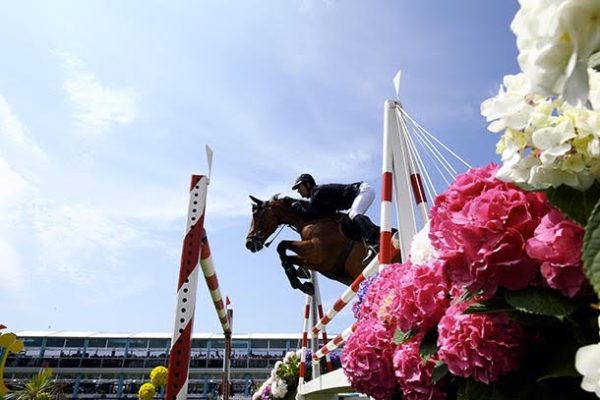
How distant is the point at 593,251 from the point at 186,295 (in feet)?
6.73

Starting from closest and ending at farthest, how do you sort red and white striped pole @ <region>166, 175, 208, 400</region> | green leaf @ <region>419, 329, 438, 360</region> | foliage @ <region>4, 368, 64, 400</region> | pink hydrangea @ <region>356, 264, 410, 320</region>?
green leaf @ <region>419, 329, 438, 360</region>, pink hydrangea @ <region>356, 264, 410, 320</region>, red and white striped pole @ <region>166, 175, 208, 400</region>, foliage @ <region>4, 368, 64, 400</region>

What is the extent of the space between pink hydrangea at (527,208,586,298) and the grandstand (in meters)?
33.0

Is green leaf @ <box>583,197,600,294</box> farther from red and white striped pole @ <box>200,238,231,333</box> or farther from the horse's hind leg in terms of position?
the horse's hind leg

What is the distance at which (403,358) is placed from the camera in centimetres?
92

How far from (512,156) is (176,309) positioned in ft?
6.42

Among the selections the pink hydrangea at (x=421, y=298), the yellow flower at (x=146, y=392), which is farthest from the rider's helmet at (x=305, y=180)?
the yellow flower at (x=146, y=392)

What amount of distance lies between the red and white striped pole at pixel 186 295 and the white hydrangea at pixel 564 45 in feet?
6.74

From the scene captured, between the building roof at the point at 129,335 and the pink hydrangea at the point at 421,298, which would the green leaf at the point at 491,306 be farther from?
the building roof at the point at 129,335

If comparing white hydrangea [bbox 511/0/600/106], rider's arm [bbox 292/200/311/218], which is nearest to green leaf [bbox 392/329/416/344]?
white hydrangea [bbox 511/0/600/106]

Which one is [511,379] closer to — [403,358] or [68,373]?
[403,358]

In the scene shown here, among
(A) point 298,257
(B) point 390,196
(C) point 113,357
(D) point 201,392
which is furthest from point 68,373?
(B) point 390,196

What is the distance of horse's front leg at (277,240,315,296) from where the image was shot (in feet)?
13.9

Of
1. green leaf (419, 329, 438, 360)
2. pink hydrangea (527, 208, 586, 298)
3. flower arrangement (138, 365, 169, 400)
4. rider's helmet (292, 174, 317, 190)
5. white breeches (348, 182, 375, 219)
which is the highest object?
rider's helmet (292, 174, 317, 190)

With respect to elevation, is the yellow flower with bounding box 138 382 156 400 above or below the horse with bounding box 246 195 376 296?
below
